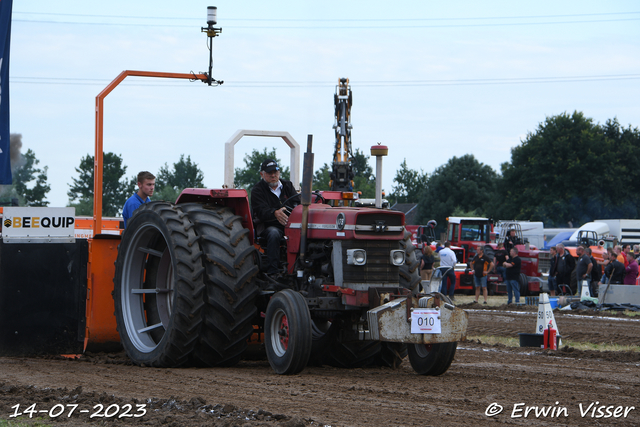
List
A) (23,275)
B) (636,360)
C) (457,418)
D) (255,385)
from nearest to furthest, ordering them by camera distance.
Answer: (457,418) → (255,385) → (23,275) → (636,360)

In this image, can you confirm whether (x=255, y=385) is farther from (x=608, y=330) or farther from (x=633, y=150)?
(x=633, y=150)

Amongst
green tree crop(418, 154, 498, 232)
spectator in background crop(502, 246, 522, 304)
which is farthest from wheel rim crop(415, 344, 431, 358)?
green tree crop(418, 154, 498, 232)

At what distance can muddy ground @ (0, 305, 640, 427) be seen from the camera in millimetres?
4922

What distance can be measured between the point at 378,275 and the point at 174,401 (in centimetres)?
246

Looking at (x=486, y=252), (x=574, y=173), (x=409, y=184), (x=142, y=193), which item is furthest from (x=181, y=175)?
(x=142, y=193)

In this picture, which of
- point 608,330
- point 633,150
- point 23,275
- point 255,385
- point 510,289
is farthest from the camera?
point 633,150

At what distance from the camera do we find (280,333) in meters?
6.94

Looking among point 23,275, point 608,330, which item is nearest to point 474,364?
point 23,275

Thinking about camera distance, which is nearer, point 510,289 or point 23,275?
point 23,275

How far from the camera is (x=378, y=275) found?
7.10 metres

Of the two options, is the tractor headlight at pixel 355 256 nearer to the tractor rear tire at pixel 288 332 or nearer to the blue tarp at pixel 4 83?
the tractor rear tire at pixel 288 332

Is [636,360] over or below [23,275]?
below

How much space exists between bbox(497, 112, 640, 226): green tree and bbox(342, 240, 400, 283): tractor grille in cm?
5261

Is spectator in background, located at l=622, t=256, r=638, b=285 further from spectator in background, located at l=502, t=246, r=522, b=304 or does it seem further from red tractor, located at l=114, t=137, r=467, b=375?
red tractor, located at l=114, t=137, r=467, b=375
